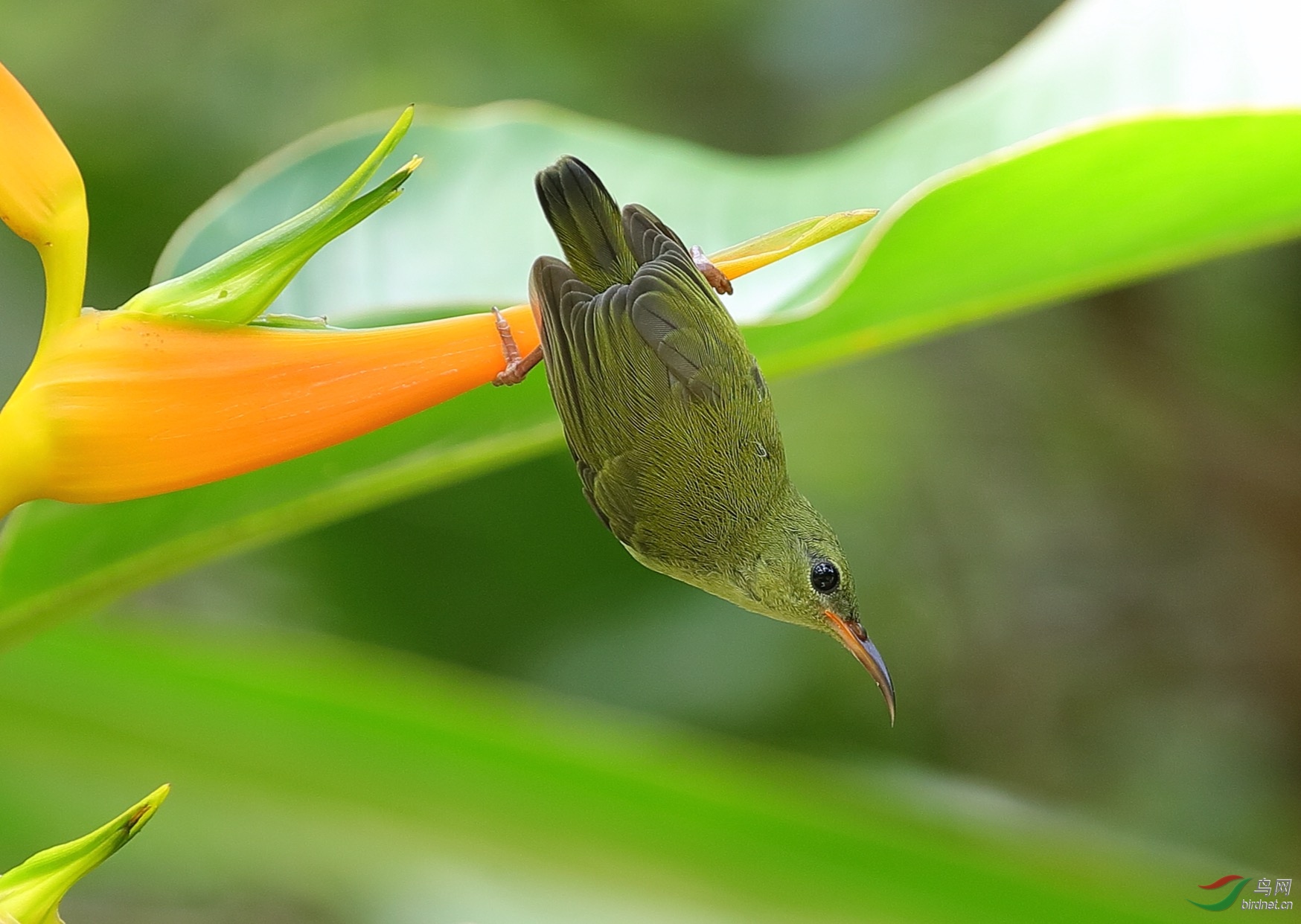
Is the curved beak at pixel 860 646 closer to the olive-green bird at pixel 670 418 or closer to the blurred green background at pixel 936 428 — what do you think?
the olive-green bird at pixel 670 418

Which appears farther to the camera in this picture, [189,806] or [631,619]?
[189,806]

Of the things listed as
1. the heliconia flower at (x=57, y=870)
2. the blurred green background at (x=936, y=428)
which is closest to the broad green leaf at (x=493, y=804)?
the blurred green background at (x=936, y=428)

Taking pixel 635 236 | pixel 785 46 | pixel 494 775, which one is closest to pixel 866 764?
pixel 494 775

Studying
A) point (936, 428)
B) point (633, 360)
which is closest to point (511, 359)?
point (633, 360)

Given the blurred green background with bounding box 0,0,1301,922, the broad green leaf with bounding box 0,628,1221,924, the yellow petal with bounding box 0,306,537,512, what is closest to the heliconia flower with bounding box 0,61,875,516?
the yellow petal with bounding box 0,306,537,512

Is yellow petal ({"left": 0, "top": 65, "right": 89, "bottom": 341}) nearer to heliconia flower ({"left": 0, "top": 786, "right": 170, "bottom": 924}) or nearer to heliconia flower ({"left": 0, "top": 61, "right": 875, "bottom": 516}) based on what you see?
heliconia flower ({"left": 0, "top": 61, "right": 875, "bottom": 516})

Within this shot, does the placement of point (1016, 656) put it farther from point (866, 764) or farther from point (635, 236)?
point (635, 236)
